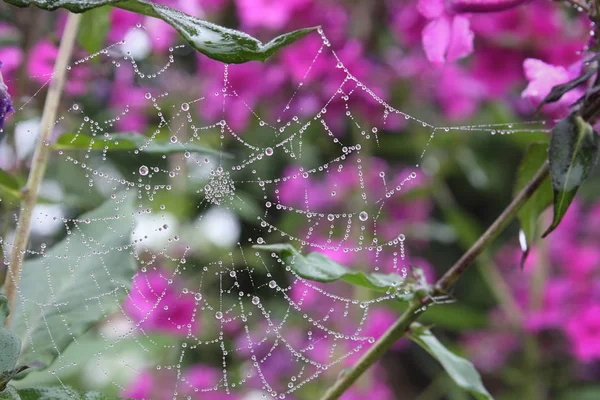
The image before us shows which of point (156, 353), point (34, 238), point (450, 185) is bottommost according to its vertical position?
point (450, 185)

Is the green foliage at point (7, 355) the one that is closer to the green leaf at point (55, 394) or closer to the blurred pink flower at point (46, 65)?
the green leaf at point (55, 394)

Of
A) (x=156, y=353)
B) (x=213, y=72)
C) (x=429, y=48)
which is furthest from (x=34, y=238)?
(x=429, y=48)

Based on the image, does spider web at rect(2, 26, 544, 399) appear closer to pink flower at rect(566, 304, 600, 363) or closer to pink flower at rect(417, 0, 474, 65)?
pink flower at rect(566, 304, 600, 363)

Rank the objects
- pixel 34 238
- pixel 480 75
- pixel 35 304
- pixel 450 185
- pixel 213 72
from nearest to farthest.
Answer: pixel 35 304 → pixel 34 238 → pixel 480 75 → pixel 213 72 → pixel 450 185

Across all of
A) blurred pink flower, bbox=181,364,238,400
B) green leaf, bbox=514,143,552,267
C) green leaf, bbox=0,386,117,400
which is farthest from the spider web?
green leaf, bbox=0,386,117,400

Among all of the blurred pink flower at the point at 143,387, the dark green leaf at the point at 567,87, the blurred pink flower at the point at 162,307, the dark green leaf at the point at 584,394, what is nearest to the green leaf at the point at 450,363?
the dark green leaf at the point at 567,87

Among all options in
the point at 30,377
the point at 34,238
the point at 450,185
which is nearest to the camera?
the point at 30,377

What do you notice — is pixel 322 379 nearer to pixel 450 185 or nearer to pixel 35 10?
pixel 35 10
